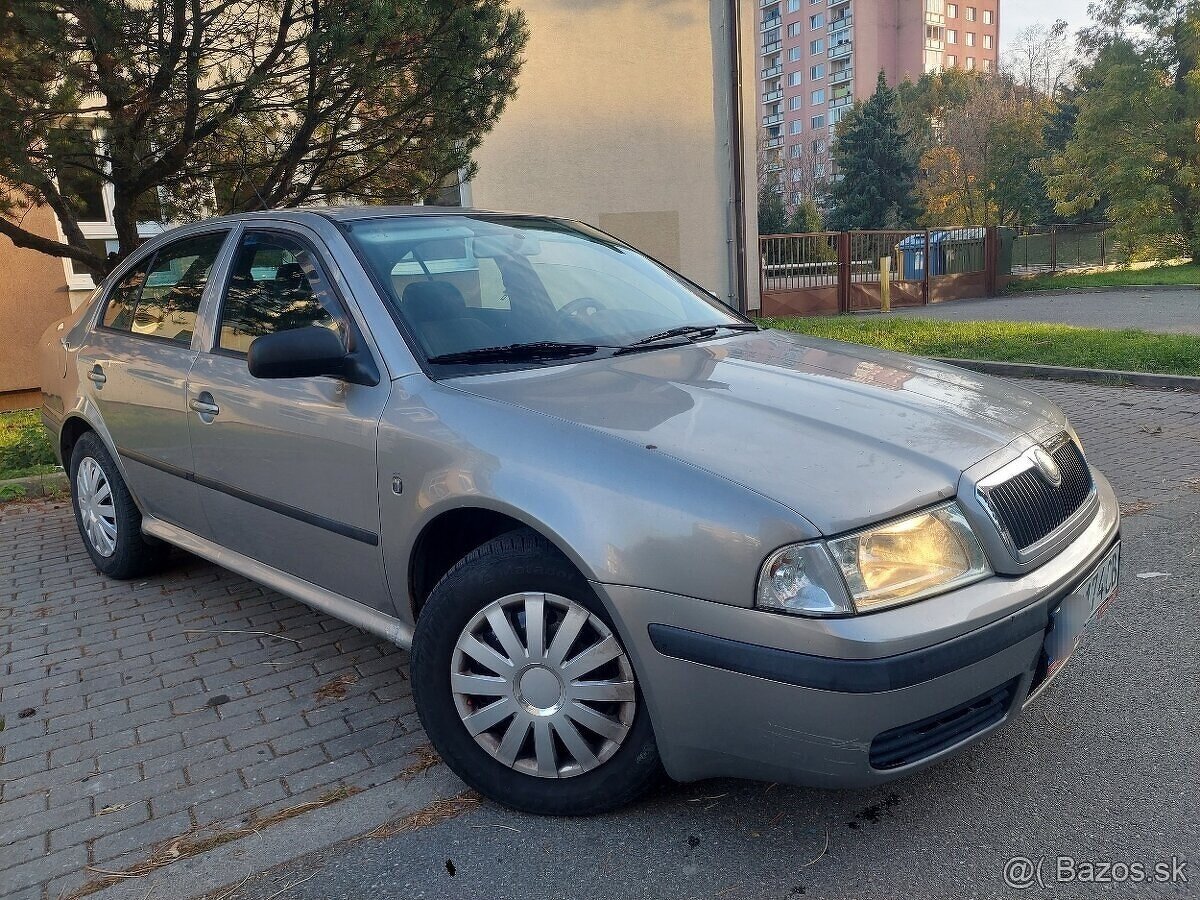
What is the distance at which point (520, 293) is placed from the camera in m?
3.44

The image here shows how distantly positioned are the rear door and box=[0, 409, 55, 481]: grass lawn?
8.42 feet

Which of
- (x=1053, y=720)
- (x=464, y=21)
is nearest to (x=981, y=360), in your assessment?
(x=464, y=21)

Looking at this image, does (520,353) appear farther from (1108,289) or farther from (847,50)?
(847,50)

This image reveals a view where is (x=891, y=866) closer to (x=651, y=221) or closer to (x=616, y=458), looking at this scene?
(x=616, y=458)

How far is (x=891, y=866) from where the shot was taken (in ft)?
7.70

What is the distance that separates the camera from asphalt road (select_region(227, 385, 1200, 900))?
2.31 meters

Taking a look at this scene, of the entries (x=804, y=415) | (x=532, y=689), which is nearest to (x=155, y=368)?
(x=532, y=689)

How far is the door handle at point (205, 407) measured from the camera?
3.59 m

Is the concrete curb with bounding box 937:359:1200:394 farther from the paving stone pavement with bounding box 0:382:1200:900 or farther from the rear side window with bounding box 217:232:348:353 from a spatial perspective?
the rear side window with bounding box 217:232:348:353

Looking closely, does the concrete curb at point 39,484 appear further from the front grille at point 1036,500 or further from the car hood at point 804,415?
the front grille at point 1036,500

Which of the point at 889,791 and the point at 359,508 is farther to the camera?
the point at 359,508

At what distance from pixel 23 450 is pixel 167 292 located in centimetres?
421

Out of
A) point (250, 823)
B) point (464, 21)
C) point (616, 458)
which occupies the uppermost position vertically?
point (464, 21)

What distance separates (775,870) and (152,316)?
11.3ft
